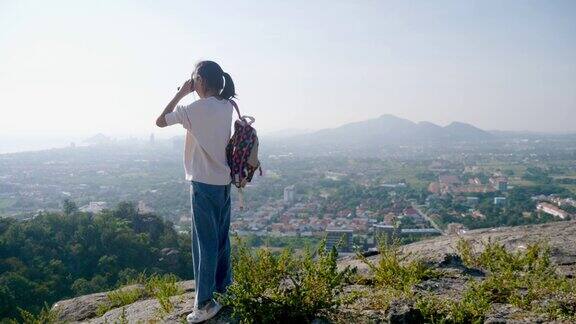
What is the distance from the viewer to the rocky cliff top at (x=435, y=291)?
8.60ft

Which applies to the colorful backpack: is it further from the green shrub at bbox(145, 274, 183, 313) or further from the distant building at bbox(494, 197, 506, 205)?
the distant building at bbox(494, 197, 506, 205)

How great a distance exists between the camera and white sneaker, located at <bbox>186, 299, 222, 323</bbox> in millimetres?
2775

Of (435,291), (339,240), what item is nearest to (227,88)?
(339,240)

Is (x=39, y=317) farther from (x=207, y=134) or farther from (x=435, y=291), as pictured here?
(x=435, y=291)

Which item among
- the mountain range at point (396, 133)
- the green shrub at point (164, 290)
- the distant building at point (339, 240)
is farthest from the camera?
the mountain range at point (396, 133)

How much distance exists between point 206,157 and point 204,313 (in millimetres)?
1035

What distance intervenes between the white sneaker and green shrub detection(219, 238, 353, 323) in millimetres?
142

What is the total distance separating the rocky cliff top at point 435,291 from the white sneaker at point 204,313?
5 centimetres

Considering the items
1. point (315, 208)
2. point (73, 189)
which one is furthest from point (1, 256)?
point (73, 189)

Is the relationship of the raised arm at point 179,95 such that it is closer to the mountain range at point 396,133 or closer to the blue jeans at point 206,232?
the blue jeans at point 206,232

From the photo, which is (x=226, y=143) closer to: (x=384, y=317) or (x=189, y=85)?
(x=189, y=85)

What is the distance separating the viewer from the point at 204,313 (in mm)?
2789

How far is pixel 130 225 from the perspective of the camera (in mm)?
16609

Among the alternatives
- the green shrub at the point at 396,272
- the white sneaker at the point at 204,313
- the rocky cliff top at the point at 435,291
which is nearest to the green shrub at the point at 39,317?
the rocky cliff top at the point at 435,291
